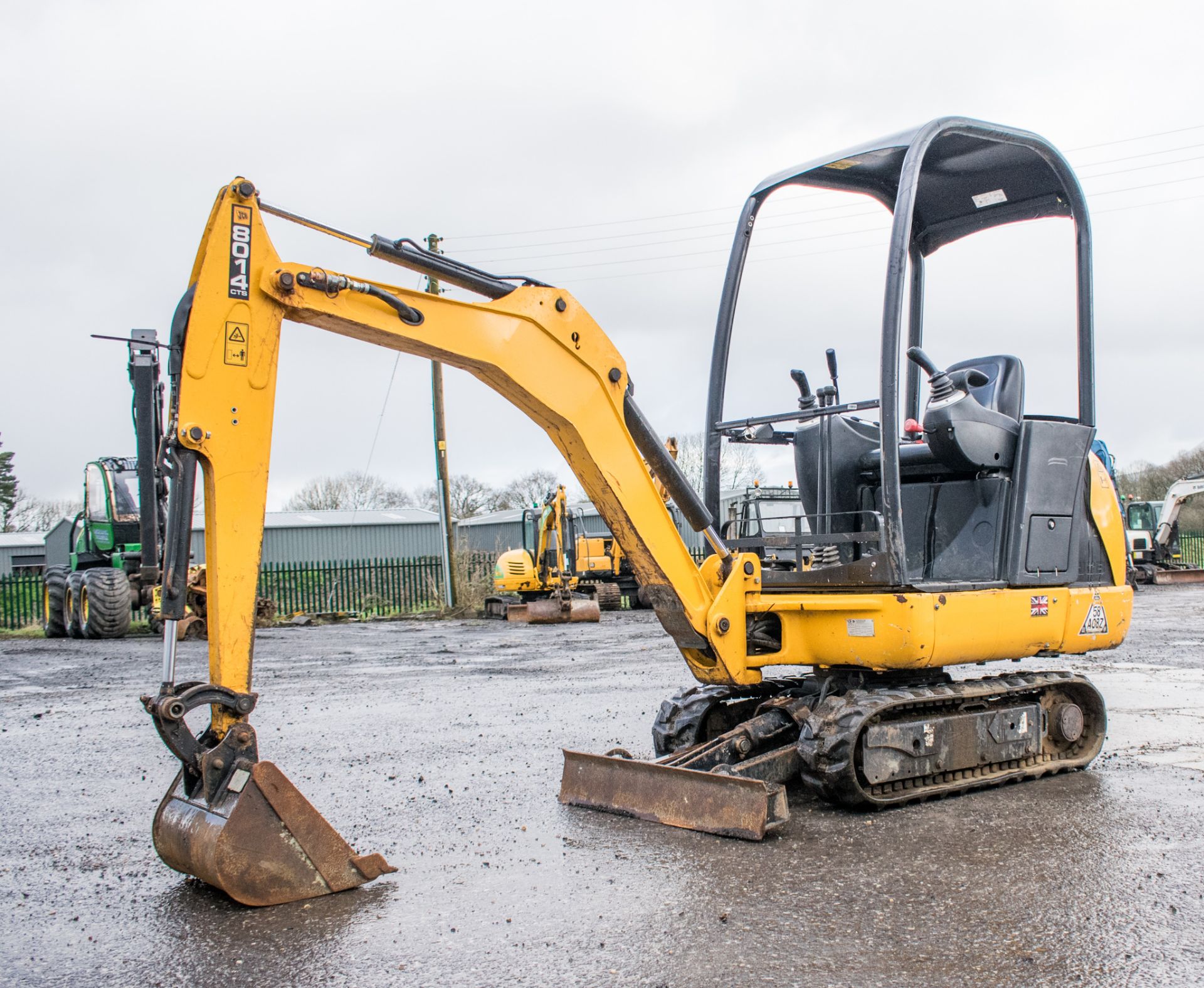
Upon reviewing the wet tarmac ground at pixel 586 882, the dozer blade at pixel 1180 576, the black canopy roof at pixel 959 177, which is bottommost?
the wet tarmac ground at pixel 586 882

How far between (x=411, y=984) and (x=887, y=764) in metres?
2.88

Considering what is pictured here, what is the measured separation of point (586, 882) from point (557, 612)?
60.2 ft

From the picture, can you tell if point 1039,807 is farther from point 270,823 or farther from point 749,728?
point 270,823

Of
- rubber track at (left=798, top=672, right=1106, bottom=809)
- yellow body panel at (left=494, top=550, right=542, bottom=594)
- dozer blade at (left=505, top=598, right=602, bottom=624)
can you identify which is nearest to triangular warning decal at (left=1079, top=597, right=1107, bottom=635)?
rubber track at (left=798, top=672, right=1106, bottom=809)

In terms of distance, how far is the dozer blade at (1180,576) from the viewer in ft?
106

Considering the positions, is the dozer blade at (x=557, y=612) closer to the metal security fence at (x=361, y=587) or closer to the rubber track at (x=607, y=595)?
the rubber track at (x=607, y=595)

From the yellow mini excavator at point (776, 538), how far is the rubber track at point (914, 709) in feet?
0.06

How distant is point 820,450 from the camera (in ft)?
21.1

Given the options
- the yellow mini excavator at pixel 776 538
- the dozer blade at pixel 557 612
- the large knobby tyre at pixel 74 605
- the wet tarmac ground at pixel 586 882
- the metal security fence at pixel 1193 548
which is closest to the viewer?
the wet tarmac ground at pixel 586 882

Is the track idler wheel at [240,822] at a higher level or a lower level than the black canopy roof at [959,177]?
lower

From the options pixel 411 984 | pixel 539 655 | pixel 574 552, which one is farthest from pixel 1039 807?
pixel 574 552

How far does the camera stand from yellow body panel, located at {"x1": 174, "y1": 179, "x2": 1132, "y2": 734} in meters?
4.45

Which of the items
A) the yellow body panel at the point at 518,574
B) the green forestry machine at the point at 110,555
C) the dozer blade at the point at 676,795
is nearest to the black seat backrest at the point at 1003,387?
the dozer blade at the point at 676,795

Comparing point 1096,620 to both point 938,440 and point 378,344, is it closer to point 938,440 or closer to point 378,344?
point 938,440
